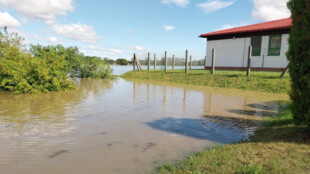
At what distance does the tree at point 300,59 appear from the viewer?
11.3ft

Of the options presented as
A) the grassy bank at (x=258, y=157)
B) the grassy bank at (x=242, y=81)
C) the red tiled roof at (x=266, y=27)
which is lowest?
the grassy bank at (x=258, y=157)

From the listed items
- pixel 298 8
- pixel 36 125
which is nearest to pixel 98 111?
pixel 36 125

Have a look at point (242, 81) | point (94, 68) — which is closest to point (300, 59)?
point (242, 81)

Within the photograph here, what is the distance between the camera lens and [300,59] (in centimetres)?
365

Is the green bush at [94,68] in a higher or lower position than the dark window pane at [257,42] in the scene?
lower

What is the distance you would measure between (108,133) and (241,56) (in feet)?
57.6

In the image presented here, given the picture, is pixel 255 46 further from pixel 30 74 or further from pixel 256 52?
pixel 30 74

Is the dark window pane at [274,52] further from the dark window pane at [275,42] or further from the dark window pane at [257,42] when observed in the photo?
the dark window pane at [257,42]

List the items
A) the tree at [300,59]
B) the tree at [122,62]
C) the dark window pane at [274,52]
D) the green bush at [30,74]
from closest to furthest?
the tree at [300,59], the green bush at [30,74], the dark window pane at [274,52], the tree at [122,62]

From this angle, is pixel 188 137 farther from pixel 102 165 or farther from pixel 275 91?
pixel 275 91

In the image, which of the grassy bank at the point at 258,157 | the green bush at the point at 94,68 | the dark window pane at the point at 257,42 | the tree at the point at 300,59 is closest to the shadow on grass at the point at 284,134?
the grassy bank at the point at 258,157

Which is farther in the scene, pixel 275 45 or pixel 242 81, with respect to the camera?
pixel 275 45

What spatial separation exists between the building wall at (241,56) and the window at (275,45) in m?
0.27

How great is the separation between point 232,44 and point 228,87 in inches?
353
